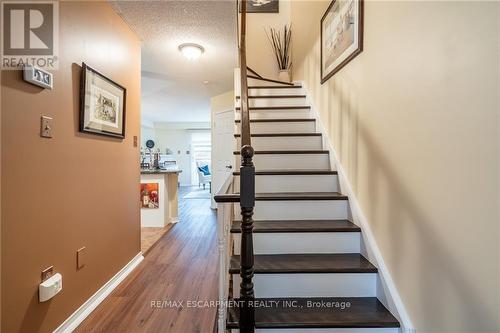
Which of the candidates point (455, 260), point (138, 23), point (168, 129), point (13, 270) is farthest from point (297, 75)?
point (168, 129)

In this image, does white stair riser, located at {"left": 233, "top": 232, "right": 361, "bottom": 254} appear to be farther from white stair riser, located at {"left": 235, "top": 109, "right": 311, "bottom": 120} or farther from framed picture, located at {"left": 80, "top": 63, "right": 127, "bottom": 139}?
white stair riser, located at {"left": 235, "top": 109, "right": 311, "bottom": 120}

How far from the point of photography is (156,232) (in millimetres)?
3938

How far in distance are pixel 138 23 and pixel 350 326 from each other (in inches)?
115

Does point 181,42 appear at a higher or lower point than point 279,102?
higher

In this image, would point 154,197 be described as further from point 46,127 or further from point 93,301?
point 46,127

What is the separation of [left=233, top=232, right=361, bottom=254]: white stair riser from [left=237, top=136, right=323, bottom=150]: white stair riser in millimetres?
1092

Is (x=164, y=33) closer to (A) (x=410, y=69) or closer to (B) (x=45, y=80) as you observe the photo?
(B) (x=45, y=80)

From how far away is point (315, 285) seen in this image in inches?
59.4

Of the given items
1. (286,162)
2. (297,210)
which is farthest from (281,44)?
(297,210)

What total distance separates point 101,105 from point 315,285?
6.74ft

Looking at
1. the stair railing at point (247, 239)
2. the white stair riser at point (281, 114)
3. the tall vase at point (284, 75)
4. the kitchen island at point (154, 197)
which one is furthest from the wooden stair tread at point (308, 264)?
the tall vase at point (284, 75)

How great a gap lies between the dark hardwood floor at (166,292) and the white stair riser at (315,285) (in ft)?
1.83

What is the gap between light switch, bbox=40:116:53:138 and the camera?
4.75 ft

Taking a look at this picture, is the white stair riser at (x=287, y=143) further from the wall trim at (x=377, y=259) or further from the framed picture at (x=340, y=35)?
the framed picture at (x=340, y=35)
